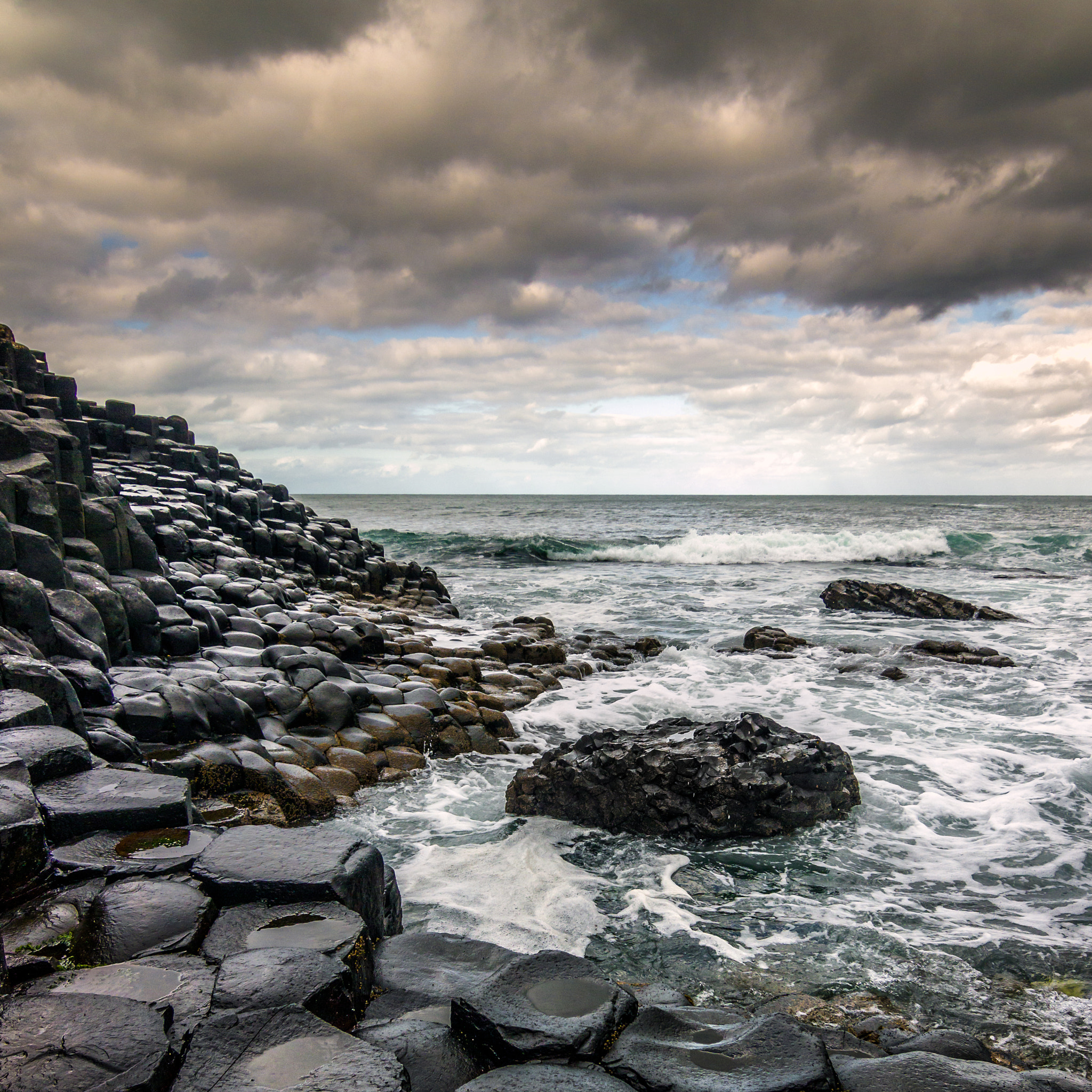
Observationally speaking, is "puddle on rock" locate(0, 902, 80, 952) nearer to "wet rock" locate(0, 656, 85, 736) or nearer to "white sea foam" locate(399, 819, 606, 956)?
"white sea foam" locate(399, 819, 606, 956)

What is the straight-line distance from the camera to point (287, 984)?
2.37 metres

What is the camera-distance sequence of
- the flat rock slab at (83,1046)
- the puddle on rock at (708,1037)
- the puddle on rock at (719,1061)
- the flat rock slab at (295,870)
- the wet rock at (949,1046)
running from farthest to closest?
the flat rock slab at (295,870)
the wet rock at (949,1046)
the puddle on rock at (708,1037)
the puddle on rock at (719,1061)
the flat rock slab at (83,1046)

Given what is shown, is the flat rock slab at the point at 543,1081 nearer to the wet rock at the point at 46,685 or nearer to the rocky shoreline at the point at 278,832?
the rocky shoreline at the point at 278,832

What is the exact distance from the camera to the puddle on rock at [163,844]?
323 centimetres

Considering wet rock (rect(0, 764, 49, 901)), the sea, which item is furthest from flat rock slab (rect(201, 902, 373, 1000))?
the sea

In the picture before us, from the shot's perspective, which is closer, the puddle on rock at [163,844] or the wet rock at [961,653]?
the puddle on rock at [163,844]

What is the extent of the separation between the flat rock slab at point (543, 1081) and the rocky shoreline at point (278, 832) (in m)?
0.01

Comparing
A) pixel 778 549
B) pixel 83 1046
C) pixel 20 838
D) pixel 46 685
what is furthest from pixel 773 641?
pixel 778 549

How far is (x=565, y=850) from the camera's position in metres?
5.51

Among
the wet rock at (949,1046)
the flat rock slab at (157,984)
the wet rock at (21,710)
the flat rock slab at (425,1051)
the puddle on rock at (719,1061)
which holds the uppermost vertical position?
the wet rock at (21,710)

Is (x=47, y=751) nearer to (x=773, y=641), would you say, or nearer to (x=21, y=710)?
(x=21, y=710)

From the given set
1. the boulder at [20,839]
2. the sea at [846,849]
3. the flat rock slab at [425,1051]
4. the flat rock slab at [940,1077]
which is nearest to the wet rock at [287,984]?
the flat rock slab at [425,1051]

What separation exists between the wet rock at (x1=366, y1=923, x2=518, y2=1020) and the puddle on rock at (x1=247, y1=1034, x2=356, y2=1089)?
520 millimetres

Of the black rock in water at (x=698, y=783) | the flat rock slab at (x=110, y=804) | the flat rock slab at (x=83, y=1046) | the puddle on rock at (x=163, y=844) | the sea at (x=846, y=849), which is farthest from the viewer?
the black rock in water at (x=698, y=783)
